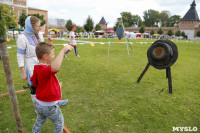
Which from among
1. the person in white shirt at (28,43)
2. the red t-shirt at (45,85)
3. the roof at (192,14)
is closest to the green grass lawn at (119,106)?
the person in white shirt at (28,43)

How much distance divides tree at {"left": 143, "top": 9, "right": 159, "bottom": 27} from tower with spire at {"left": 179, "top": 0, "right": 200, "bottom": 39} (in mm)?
28058

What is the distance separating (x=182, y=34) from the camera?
201 feet

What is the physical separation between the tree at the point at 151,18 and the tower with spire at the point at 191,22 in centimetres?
2806

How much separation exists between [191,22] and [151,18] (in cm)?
3511

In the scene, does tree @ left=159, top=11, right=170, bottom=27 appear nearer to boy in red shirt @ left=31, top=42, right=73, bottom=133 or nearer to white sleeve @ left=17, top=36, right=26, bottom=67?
white sleeve @ left=17, top=36, right=26, bottom=67

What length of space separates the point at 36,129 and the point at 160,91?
13.4 ft

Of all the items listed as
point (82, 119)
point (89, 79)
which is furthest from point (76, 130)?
point (89, 79)

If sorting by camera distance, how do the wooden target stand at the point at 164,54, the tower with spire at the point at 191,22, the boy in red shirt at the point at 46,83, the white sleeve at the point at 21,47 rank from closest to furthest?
the boy in red shirt at the point at 46,83 < the white sleeve at the point at 21,47 < the wooden target stand at the point at 164,54 < the tower with spire at the point at 191,22

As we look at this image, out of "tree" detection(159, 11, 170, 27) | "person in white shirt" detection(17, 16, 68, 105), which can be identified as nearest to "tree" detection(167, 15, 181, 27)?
"tree" detection(159, 11, 170, 27)

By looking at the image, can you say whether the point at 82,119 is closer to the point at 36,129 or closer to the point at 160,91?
the point at 36,129

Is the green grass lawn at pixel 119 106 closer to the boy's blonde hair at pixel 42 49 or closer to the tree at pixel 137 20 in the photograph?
the boy's blonde hair at pixel 42 49

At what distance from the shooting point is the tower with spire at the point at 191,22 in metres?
65.9

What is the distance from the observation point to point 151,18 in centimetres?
9831

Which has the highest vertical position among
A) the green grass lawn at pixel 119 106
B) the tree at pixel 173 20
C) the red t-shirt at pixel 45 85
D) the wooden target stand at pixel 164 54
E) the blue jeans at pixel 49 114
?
the tree at pixel 173 20
